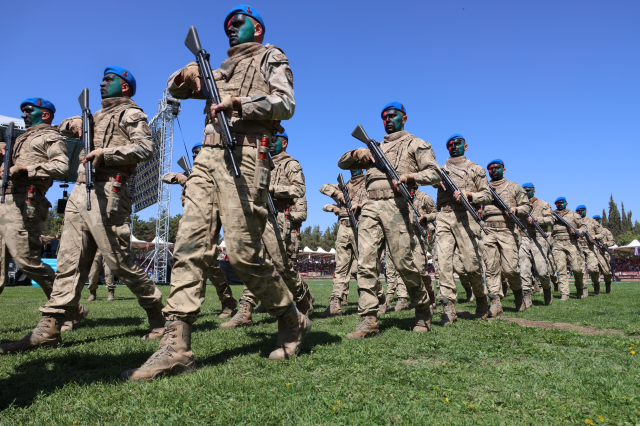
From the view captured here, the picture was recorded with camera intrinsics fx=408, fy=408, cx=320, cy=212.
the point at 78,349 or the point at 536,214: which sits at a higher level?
the point at 536,214

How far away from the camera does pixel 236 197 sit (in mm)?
3363

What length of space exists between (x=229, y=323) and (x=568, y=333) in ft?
14.5

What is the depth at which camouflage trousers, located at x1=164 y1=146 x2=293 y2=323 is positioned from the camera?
10.6 ft

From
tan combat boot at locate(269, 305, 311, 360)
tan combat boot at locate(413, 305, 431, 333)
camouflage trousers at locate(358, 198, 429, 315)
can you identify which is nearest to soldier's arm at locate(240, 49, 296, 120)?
tan combat boot at locate(269, 305, 311, 360)

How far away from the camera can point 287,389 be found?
276 centimetres

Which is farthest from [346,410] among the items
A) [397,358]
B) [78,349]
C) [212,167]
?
[78,349]

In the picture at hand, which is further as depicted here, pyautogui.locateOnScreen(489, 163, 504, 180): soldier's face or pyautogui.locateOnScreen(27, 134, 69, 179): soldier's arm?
pyautogui.locateOnScreen(489, 163, 504, 180): soldier's face

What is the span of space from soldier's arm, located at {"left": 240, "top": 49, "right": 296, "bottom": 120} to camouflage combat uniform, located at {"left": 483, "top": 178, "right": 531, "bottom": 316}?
18.7ft

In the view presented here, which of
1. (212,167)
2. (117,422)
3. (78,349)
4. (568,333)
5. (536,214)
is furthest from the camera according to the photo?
(536,214)

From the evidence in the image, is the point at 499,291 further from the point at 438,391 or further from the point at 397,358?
the point at 438,391

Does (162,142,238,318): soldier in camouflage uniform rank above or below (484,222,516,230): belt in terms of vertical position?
below

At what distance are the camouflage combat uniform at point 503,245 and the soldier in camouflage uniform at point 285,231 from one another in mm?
3619

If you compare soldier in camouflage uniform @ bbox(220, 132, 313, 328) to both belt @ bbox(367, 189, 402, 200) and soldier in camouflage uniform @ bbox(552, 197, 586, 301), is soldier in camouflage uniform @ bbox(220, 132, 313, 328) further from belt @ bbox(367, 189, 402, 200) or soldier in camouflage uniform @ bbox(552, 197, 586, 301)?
soldier in camouflage uniform @ bbox(552, 197, 586, 301)

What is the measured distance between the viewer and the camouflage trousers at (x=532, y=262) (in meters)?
9.59
